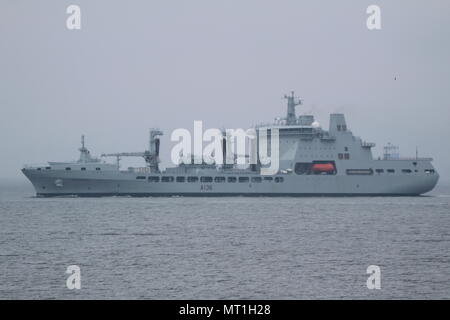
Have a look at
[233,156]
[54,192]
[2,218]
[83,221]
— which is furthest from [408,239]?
[54,192]

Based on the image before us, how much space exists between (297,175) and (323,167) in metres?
2.92

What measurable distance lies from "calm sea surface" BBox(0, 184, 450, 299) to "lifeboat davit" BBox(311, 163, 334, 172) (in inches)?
492

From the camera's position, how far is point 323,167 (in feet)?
235

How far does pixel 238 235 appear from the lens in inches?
1598

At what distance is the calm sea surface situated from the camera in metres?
25.9

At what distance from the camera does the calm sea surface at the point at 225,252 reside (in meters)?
25.9

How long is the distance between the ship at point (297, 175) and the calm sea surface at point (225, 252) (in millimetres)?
11043

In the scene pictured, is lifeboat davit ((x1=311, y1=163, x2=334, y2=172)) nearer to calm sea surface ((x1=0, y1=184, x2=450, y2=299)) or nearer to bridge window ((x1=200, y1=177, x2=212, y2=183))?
bridge window ((x1=200, y1=177, x2=212, y2=183))

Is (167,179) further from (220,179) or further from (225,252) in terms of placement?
(225,252)

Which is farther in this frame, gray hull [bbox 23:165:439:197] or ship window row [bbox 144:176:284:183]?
ship window row [bbox 144:176:284:183]

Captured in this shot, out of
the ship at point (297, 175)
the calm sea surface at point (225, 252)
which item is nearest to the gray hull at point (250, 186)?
the ship at point (297, 175)

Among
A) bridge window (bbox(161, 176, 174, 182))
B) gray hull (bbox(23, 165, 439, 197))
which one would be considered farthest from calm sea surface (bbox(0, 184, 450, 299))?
A: bridge window (bbox(161, 176, 174, 182))

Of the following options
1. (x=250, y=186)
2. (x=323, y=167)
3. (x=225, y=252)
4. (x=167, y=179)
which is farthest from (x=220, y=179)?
(x=225, y=252)
